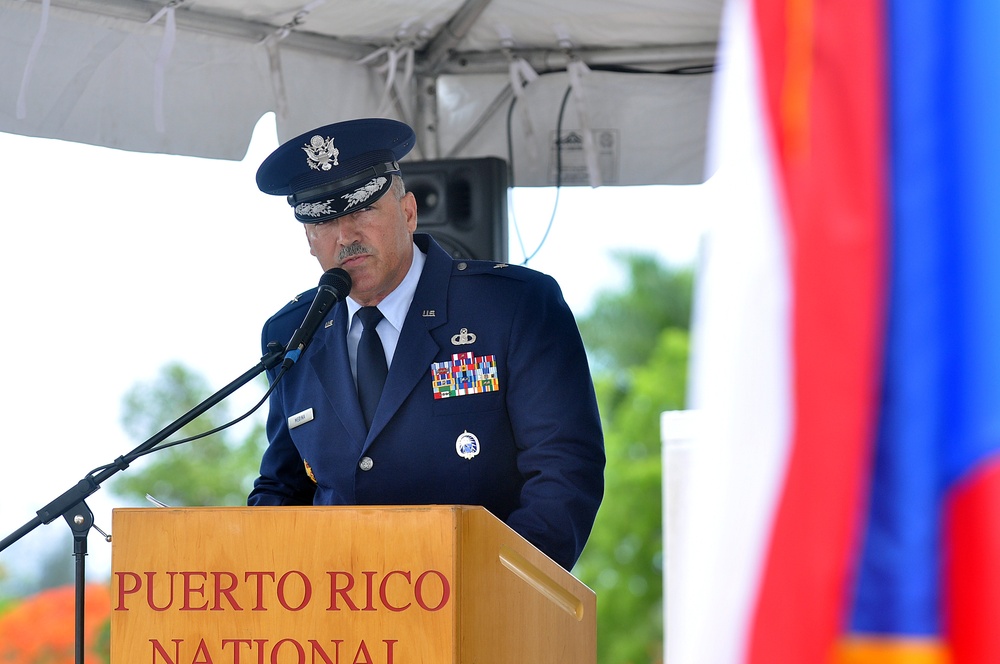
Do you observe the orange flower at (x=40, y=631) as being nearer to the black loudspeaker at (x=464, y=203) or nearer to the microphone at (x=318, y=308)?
the black loudspeaker at (x=464, y=203)

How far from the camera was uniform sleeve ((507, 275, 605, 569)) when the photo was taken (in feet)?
7.77

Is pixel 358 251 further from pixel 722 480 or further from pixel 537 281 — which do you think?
pixel 722 480

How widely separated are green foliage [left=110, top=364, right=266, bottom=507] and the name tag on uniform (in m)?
16.4

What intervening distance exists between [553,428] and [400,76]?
1.58 metres

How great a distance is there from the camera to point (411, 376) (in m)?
2.56

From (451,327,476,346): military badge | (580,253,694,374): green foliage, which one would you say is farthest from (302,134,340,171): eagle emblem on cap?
(580,253,694,374): green foliage

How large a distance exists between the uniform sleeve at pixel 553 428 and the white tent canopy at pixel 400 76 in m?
1.01

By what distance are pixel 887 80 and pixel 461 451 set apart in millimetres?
1876

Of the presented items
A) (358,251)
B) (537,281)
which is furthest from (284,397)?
(537,281)

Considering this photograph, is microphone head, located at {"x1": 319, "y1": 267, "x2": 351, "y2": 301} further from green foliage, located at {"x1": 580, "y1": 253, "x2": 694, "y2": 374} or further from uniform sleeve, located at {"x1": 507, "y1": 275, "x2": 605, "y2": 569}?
green foliage, located at {"x1": 580, "y1": 253, "x2": 694, "y2": 374}

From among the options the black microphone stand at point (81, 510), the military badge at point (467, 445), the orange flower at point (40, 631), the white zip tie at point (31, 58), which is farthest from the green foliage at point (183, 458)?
the black microphone stand at point (81, 510)

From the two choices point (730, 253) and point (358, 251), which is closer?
point (730, 253)

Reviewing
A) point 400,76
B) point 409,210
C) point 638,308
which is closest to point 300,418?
point 409,210

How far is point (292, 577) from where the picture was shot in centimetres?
169
